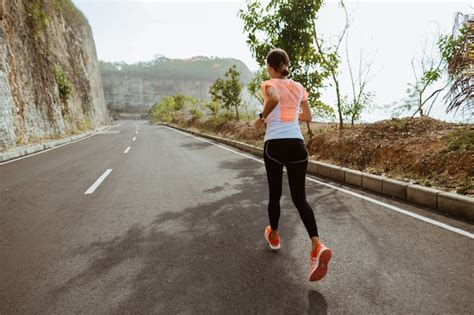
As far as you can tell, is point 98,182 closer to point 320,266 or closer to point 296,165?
point 296,165

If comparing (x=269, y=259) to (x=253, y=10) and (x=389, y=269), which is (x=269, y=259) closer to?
(x=389, y=269)

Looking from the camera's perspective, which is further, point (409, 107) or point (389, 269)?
point (409, 107)

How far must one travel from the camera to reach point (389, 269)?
9.63 feet

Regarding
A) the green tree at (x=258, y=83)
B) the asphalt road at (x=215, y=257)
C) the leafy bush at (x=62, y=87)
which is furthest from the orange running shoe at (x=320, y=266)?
the leafy bush at (x=62, y=87)

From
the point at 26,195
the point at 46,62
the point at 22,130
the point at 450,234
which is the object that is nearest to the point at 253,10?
the point at 26,195

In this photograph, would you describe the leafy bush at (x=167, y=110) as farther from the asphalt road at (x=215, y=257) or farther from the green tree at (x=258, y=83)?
the asphalt road at (x=215, y=257)

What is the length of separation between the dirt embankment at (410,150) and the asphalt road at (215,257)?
967mm

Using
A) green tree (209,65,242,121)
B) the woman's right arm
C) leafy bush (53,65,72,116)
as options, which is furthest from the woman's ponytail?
leafy bush (53,65,72,116)

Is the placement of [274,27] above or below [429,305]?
above

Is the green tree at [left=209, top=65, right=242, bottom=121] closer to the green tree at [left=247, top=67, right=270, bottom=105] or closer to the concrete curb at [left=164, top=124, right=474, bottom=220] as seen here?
the green tree at [left=247, top=67, right=270, bottom=105]

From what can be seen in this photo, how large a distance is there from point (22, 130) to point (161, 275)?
603 inches

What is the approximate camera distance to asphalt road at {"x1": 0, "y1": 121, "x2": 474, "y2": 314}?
8.14ft

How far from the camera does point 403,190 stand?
5.11 metres

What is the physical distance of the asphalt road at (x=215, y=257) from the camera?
248 centimetres
